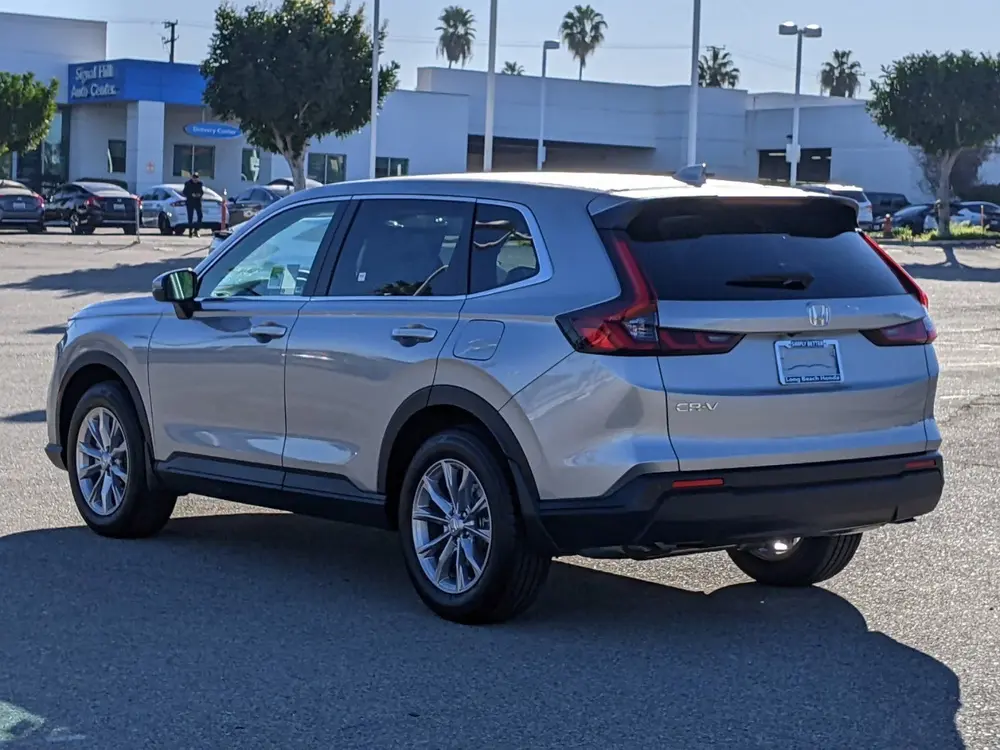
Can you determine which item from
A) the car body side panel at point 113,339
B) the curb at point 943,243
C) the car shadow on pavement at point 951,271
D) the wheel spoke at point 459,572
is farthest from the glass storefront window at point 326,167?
the wheel spoke at point 459,572

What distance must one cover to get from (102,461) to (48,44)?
61.4m

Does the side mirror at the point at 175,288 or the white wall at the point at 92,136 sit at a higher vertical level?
the white wall at the point at 92,136

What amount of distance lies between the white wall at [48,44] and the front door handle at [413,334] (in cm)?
6151

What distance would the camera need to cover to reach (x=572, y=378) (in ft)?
20.3

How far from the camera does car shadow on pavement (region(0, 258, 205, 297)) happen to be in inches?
1024

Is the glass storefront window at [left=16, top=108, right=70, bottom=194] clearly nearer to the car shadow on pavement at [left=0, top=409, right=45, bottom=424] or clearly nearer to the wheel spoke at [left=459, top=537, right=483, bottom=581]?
the car shadow on pavement at [left=0, top=409, right=45, bottom=424]

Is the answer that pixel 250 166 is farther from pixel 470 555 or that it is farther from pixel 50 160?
pixel 470 555

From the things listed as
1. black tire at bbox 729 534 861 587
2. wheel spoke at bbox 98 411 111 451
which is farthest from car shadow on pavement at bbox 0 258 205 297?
black tire at bbox 729 534 861 587

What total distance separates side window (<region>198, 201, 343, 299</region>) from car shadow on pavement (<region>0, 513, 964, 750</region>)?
50.5 inches

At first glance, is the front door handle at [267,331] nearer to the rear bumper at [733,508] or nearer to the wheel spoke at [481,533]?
the wheel spoke at [481,533]

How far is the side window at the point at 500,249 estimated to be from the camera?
6.63m

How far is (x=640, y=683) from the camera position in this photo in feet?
19.5

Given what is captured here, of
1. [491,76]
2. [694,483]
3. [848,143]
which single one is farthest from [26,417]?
[848,143]

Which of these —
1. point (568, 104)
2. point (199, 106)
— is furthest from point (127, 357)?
point (568, 104)
